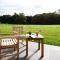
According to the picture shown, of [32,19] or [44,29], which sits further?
[44,29]

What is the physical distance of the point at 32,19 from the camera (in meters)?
8.03

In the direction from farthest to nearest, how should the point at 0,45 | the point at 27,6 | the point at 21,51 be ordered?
the point at 27,6 → the point at 21,51 → the point at 0,45

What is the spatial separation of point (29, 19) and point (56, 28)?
201cm

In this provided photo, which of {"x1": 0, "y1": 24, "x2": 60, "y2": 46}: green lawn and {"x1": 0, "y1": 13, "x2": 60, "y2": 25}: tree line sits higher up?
{"x1": 0, "y1": 13, "x2": 60, "y2": 25}: tree line

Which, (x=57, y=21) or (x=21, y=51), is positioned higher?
(x=57, y=21)

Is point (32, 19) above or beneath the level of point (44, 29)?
above

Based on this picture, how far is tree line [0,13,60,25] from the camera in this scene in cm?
748

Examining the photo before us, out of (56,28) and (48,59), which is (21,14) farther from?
(48,59)

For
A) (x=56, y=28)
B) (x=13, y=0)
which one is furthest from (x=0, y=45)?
(x=56, y=28)

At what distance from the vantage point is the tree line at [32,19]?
295 inches

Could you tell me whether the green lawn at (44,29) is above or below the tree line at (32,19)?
below

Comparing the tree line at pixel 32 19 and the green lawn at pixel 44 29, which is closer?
the tree line at pixel 32 19

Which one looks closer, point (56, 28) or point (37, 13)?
point (37, 13)

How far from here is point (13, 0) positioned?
690cm
